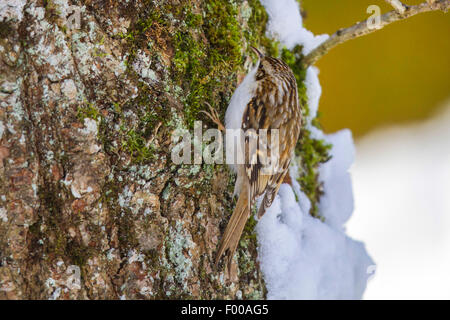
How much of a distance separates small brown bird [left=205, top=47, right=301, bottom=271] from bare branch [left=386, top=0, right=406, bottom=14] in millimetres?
419

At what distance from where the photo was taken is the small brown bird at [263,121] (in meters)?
1.56

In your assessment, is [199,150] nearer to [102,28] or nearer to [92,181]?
[92,181]

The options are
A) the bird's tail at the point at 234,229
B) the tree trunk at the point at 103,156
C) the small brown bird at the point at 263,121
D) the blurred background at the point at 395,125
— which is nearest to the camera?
the tree trunk at the point at 103,156

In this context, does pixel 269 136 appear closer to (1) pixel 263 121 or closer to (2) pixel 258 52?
(1) pixel 263 121

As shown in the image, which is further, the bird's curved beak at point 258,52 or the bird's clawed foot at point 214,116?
the bird's curved beak at point 258,52

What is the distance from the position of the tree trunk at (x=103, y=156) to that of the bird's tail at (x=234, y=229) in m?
0.03

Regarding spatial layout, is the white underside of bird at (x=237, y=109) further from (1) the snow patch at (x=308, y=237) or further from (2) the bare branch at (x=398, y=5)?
(2) the bare branch at (x=398, y=5)

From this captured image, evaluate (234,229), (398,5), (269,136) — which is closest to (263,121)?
(269,136)

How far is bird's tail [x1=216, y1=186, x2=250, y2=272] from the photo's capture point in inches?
56.6

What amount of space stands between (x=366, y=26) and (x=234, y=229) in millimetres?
852

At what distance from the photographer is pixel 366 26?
1.60 meters

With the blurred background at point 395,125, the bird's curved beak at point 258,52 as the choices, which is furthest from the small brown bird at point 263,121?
the blurred background at point 395,125

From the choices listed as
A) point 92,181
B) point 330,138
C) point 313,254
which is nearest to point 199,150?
point 92,181
